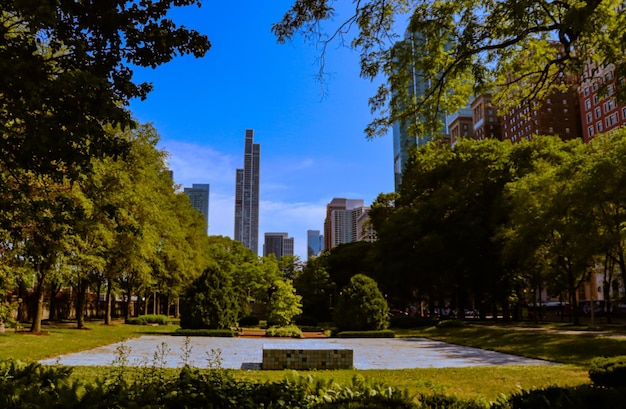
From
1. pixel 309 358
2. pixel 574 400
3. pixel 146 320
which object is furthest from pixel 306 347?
pixel 146 320

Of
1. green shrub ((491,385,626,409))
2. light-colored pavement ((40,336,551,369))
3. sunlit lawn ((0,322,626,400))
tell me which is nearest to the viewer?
green shrub ((491,385,626,409))

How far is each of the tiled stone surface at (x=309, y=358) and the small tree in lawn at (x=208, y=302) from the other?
12.2 m

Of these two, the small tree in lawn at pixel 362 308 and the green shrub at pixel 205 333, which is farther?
the small tree in lawn at pixel 362 308

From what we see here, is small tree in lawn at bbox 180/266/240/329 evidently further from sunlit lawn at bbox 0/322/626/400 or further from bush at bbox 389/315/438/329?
bush at bbox 389/315/438/329

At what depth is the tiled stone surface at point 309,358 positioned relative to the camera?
12062 millimetres

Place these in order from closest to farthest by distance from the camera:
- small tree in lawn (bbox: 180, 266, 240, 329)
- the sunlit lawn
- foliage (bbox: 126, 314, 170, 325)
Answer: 1. the sunlit lawn
2. small tree in lawn (bbox: 180, 266, 240, 329)
3. foliage (bbox: 126, 314, 170, 325)

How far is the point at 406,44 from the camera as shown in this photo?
8.79 metres

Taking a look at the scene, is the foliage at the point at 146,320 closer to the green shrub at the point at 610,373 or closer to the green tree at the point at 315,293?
the green tree at the point at 315,293

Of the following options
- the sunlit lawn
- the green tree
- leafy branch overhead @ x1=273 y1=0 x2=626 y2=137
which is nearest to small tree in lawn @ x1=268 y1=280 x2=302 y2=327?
the sunlit lawn

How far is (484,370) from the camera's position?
11.9 meters

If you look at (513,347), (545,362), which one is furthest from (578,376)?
(513,347)

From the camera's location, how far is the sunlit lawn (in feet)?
30.7

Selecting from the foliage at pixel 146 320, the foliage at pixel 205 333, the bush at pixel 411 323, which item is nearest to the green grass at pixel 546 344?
the bush at pixel 411 323

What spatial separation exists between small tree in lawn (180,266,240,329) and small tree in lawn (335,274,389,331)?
6248 millimetres
